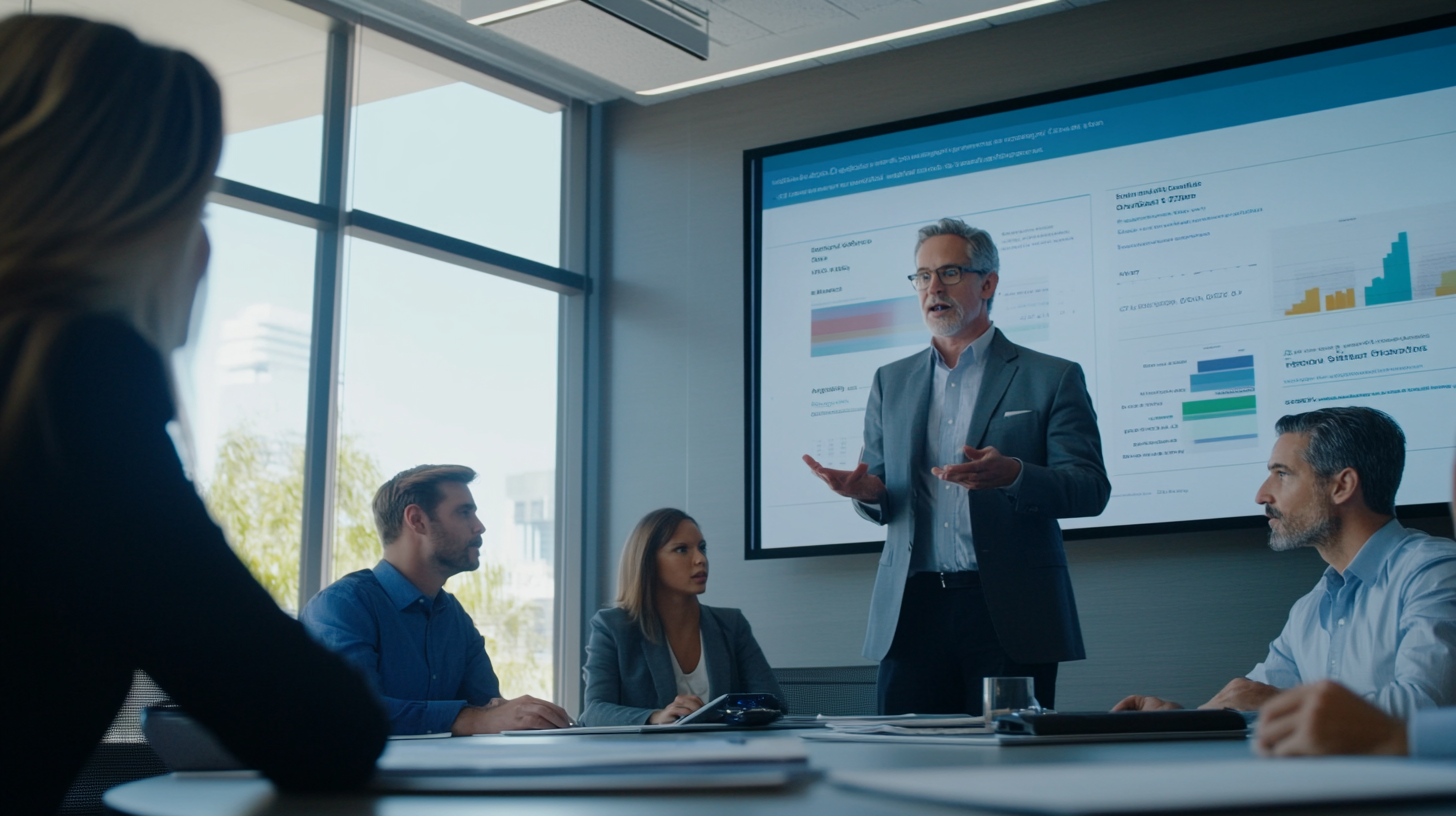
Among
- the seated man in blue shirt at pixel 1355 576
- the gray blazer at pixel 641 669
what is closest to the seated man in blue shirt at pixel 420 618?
the gray blazer at pixel 641 669

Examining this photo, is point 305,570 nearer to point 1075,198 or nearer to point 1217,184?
point 1075,198

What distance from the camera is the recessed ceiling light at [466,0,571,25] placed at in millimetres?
3787

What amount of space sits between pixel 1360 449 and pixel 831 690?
1468 mm

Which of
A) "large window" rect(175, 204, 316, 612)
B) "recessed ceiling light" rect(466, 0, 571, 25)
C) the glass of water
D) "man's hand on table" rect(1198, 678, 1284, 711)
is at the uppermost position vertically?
"recessed ceiling light" rect(466, 0, 571, 25)

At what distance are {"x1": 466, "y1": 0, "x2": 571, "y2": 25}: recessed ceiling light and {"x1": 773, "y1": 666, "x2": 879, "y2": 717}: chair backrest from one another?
6.85ft

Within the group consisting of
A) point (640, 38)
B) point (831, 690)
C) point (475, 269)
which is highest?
point (640, 38)

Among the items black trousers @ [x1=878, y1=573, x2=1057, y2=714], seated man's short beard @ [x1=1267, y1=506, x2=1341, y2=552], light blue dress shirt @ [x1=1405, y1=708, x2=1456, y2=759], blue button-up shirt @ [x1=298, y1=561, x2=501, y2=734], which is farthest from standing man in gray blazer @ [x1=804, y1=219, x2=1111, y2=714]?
light blue dress shirt @ [x1=1405, y1=708, x2=1456, y2=759]

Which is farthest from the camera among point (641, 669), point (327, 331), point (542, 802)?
point (327, 331)

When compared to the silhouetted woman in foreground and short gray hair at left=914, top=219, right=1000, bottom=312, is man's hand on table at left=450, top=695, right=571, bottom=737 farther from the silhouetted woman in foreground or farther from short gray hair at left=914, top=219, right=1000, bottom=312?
short gray hair at left=914, top=219, right=1000, bottom=312

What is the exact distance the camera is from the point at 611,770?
2.69ft

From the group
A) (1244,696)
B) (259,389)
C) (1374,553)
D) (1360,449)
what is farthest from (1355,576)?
(259,389)

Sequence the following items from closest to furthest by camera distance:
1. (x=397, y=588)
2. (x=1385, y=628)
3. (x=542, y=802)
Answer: (x=542, y=802) < (x=1385, y=628) < (x=397, y=588)

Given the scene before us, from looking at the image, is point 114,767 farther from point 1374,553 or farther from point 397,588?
point 1374,553

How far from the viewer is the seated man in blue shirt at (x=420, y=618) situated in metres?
2.82
